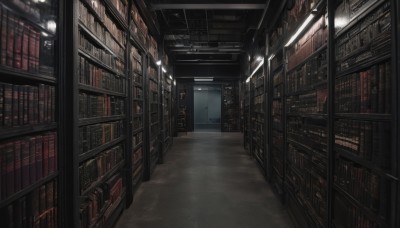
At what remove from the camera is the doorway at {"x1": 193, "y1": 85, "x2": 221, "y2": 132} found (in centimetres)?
1897

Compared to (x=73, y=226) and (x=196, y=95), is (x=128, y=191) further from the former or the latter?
(x=196, y=95)

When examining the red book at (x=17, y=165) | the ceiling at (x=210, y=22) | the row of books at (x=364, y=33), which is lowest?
the red book at (x=17, y=165)

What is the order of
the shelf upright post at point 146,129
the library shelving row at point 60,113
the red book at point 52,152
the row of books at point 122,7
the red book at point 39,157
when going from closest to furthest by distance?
the library shelving row at point 60,113
the red book at point 39,157
the red book at point 52,152
the row of books at point 122,7
the shelf upright post at point 146,129

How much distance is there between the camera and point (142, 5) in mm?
4363

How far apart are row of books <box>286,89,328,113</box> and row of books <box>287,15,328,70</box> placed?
0.38 m

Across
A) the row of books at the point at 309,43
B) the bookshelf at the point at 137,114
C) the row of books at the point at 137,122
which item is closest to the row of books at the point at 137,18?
the bookshelf at the point at 137,114

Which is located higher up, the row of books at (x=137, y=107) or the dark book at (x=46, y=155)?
the row of books at (x=137, y=107)

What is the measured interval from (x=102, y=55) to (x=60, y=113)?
991 mm

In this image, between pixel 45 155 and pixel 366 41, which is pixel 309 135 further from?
pixel 45 155

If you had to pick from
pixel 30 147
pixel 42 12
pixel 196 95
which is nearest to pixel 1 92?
pixel 30 147

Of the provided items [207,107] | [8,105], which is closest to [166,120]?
[8,105]

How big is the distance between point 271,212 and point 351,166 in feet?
5.71

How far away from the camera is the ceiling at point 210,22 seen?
16.1 ft

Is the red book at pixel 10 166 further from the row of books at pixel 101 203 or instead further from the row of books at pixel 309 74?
the row of books at pixel 309 74
